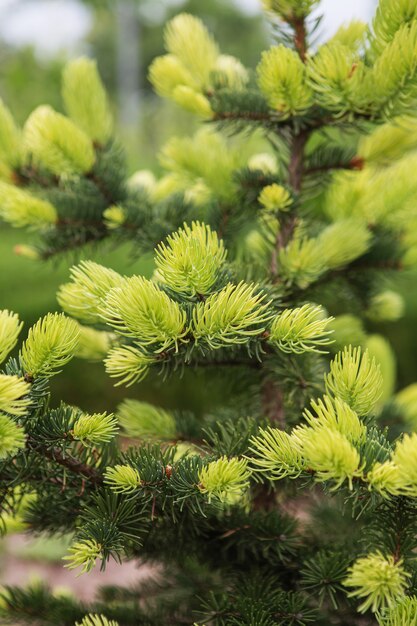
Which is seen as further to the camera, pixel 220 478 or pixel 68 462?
pixel 68 462

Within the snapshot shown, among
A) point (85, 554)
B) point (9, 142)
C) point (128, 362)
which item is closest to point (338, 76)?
point (128, 362)

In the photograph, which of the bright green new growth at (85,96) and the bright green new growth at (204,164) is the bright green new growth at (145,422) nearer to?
the bright green new growth at (204,164)

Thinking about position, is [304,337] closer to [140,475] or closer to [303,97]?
[140,475]

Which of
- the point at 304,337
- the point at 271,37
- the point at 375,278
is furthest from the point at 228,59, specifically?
the point at 304,337

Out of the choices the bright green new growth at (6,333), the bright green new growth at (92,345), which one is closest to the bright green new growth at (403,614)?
the bright green new growth at (6,333)

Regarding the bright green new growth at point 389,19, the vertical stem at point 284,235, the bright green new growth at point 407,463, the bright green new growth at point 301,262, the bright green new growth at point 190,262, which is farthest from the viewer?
the vertical stem at point 284,235

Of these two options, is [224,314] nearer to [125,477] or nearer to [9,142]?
[125,477]

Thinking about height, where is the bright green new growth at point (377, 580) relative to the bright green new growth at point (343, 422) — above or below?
below

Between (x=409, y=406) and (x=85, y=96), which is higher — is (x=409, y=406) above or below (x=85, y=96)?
below
